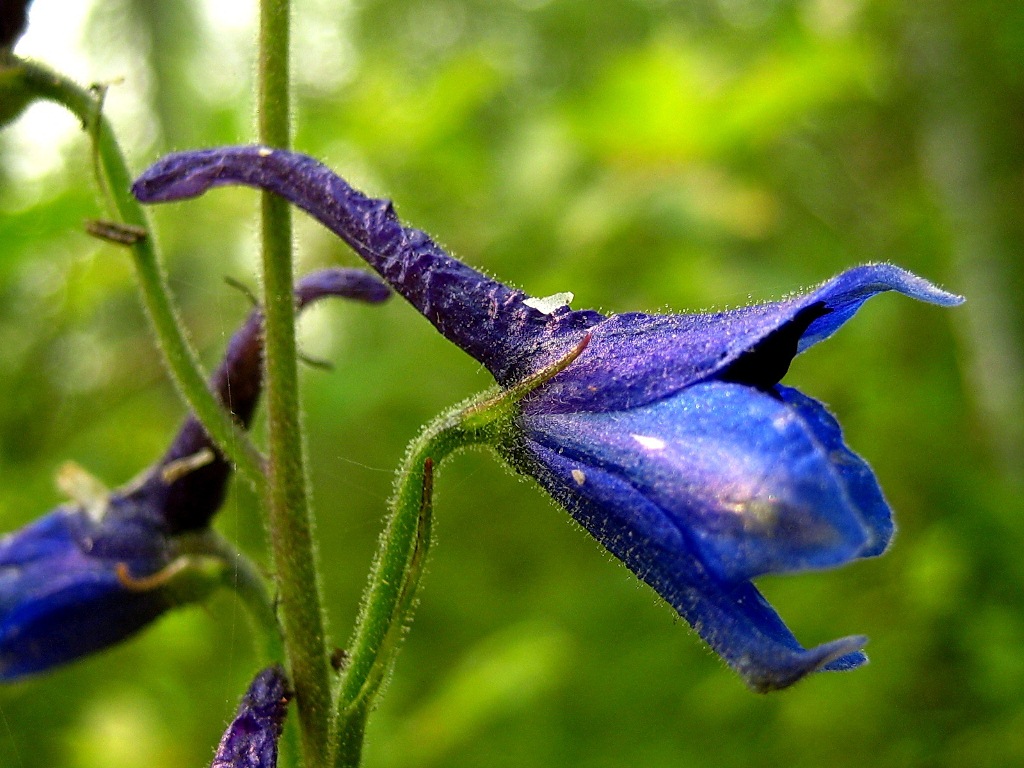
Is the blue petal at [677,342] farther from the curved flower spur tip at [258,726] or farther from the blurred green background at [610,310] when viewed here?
the blurred green background at [610,310]

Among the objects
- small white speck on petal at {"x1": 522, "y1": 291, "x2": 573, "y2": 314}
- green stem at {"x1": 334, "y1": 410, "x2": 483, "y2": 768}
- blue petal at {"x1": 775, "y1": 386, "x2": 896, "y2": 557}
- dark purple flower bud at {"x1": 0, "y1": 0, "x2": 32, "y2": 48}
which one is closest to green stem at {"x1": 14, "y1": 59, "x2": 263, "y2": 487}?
dark purple flower bud at {"x1": 0, "y1": 0, "x2": 32, "y2": 48}

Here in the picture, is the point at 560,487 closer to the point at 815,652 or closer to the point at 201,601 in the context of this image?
the point at 815,652

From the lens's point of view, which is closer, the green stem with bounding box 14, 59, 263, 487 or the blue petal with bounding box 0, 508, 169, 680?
the green stem with bounding box 14, 59, 263, 487

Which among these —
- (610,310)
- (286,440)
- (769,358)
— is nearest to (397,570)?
(286,440)

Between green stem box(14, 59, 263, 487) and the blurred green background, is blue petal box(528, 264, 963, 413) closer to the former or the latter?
green stem box(14, 59, 263, 487)

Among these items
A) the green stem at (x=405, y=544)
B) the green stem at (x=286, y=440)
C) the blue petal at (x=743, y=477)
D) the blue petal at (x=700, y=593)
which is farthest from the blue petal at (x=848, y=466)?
the green stem at (x=286, y=440)

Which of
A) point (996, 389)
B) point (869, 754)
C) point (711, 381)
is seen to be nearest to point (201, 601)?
point (711, 381)
